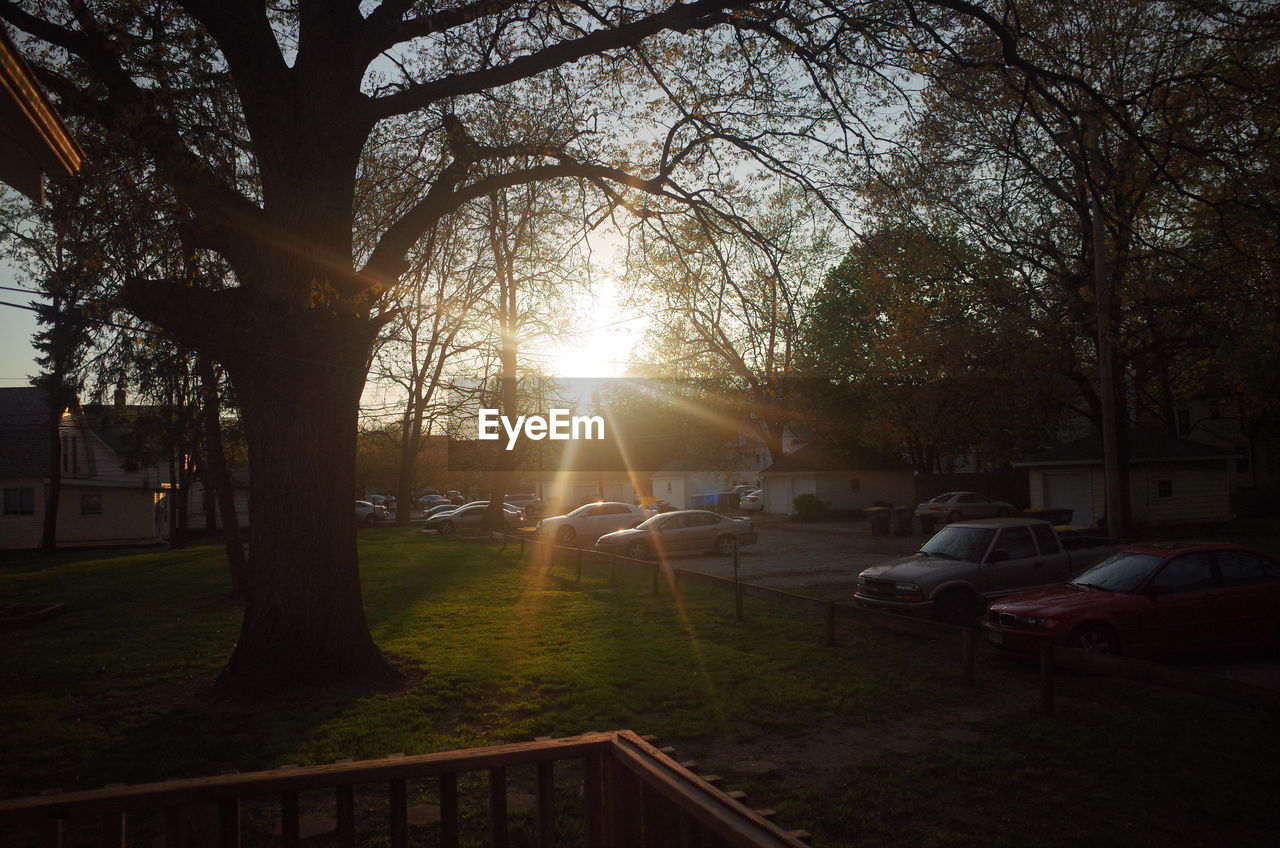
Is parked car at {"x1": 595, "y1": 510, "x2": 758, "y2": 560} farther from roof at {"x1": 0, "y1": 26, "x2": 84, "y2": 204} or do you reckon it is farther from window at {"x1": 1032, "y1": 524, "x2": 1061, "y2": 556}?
roof at {"x1": 0, "y1": 26, "x2": 84, "y2": 204}

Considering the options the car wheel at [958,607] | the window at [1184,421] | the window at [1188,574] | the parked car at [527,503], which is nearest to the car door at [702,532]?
the car wheel at [958,607]

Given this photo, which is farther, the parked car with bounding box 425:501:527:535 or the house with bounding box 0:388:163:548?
the parked car with bounding box 425:501:527:535

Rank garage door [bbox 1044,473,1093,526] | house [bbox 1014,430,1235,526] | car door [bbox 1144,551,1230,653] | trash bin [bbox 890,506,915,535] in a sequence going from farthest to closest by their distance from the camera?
garage door [bbox 1044,473,1093,526] → house [bbox 1014,430,1235,526] → trash bin [bbox 890,506,915,535] → car door [bbox 1144,551,1230,653]

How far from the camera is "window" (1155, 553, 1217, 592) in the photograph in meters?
10.5

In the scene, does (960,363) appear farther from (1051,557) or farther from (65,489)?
(65,489)

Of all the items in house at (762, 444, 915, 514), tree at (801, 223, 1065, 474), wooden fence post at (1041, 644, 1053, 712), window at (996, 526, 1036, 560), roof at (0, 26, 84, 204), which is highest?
tree at (801, 223, 1065, 474)

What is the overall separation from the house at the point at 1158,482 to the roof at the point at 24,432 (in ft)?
145

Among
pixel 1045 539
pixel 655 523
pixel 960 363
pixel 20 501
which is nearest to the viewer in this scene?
pixel 1045 539

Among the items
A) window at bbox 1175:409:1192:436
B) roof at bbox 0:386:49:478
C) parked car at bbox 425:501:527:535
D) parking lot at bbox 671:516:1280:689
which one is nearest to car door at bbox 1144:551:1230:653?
parking lot at bbox 671:516:1280:689

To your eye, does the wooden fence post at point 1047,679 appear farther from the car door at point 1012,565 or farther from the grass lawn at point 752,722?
the car door at point 1012,565

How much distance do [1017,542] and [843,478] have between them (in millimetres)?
Answer: 34176

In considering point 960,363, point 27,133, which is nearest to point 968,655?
point 27,133

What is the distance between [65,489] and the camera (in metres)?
39.7

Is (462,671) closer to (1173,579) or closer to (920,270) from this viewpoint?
(920,270)
